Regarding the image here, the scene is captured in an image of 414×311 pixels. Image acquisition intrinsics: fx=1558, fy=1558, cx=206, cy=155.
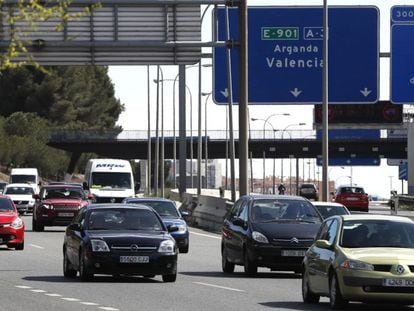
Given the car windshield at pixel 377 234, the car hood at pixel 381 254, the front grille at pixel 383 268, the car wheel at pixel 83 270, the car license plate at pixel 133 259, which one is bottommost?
the car wheel at pixel 83 270

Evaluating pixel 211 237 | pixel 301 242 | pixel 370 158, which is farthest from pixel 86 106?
pixel 301 242

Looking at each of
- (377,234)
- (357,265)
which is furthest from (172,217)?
(357,265)

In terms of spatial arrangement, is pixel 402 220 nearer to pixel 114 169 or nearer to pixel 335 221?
pixel 335 221

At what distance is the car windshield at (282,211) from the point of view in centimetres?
2842

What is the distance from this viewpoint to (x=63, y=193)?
5222 cm

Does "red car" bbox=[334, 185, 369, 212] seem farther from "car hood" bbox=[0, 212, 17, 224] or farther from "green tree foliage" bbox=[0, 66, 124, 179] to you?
"green tree foliage" bbox=[0, 66, 124, 179]

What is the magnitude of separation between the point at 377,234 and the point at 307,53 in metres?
28.9

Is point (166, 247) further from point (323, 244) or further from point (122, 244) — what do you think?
point (323, 244)

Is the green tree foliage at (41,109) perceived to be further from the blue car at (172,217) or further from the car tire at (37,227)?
the blue car at (172,217)

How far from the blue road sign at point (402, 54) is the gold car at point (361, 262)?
2944cm

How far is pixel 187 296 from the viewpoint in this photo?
2239cm

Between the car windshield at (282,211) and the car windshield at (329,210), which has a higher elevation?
the car windshield at (282,211)

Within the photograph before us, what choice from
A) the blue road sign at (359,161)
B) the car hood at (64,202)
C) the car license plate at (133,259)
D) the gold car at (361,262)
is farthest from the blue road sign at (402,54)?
the blue road sign at (359,161)

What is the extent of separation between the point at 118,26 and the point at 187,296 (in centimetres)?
1971
